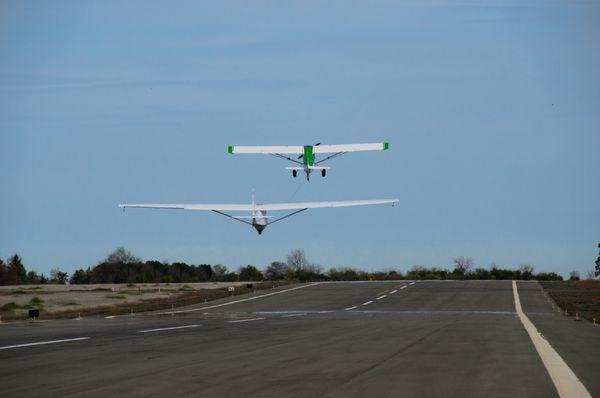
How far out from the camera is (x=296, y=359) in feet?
57.9

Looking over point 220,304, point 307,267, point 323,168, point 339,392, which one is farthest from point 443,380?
point 307,267

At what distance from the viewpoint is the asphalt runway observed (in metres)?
13.2

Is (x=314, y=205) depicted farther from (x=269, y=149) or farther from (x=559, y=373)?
(x=559, y=373)

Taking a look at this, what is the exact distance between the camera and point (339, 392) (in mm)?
12773

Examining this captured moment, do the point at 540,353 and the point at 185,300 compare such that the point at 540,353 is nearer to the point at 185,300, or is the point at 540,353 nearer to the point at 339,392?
the point at 339,392

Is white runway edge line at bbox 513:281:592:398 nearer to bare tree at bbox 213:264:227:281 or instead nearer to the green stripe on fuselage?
the green stripe on fuselage

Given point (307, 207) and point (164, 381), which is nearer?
point (164, 381)

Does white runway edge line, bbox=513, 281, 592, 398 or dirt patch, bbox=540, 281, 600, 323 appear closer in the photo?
white runway edge line, bbox=513, 281, 592, 398

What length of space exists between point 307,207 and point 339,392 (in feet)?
217

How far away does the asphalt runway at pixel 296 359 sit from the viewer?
43.5 ft

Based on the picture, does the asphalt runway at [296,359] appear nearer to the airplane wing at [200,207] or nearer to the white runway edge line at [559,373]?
the white runway edge line at [559,373]

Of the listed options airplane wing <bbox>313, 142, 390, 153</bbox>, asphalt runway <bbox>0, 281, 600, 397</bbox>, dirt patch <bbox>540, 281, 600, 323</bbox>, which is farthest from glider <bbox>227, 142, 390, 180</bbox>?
asphalt runway <bbox>0, 281, 600, 397</bbox>

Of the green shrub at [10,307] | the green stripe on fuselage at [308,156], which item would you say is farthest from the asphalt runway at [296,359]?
the green stripe on fuselage at [308,156]

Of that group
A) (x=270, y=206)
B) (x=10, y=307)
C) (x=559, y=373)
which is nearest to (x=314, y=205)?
(x=270, y=206)
